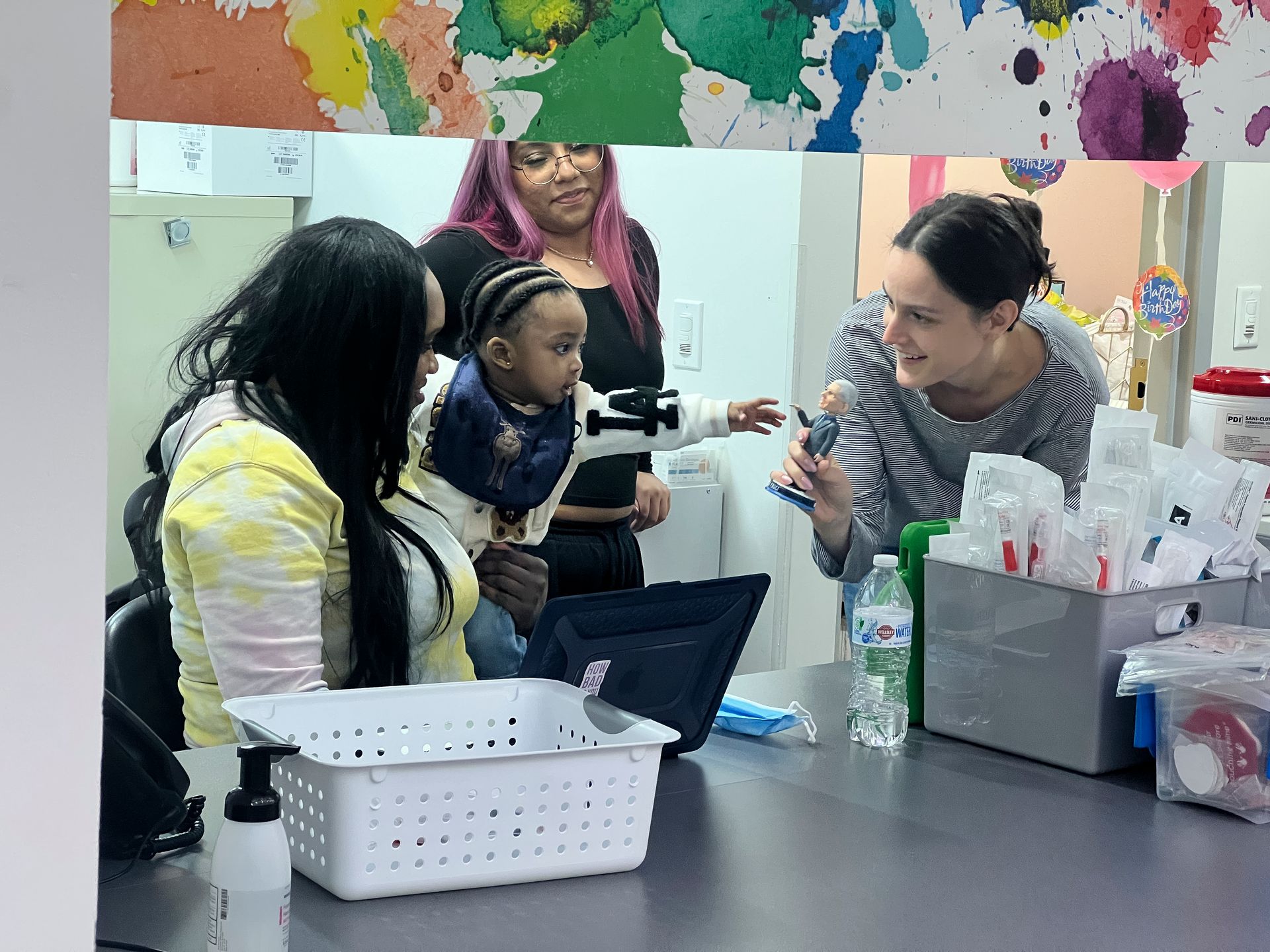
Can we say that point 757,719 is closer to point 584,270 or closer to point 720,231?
point 584,270

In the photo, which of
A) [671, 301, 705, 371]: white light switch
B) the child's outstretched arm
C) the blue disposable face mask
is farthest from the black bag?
[671, 301, 705, 371]: white light switch

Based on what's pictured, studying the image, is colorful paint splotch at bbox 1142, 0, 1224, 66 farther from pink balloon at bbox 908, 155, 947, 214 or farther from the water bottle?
pink balloon at bbox 908, 155, 947, 214

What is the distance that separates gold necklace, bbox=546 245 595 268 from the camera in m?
2.16

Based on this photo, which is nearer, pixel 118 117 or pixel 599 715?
pixel 118 117

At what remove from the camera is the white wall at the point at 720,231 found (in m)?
2.85

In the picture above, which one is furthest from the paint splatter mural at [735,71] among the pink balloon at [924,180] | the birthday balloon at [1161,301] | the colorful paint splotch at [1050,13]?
the pink balloon at [924,180]

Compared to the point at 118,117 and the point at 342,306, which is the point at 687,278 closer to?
the point at 342,306

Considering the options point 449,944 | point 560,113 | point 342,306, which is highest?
point 560,113

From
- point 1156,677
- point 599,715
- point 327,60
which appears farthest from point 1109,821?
point 327,60

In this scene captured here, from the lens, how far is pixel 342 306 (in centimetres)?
155

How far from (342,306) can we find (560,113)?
0.67 metres

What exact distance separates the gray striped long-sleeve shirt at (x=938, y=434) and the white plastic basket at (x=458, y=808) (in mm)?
970

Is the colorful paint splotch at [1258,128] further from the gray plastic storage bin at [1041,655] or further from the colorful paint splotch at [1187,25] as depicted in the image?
the gray plastic storage bin at [1041,655]

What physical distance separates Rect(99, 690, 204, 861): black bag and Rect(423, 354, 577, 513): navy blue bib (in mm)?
884
